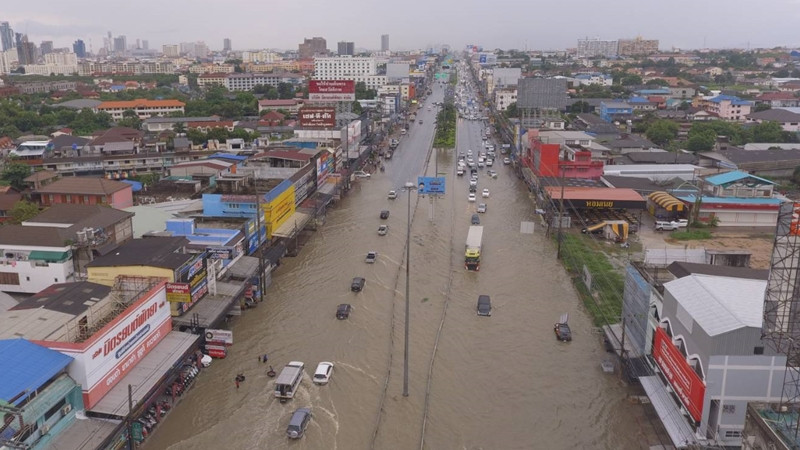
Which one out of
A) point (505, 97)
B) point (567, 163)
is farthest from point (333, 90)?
point (505, 97)

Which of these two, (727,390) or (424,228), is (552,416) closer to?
(727,390)

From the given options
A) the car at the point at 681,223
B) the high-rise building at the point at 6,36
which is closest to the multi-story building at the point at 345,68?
the car at the point at 681,223

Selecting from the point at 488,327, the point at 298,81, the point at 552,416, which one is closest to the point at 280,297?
the point at 488,327

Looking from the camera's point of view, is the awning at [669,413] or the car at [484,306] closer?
the awning at [669,413]

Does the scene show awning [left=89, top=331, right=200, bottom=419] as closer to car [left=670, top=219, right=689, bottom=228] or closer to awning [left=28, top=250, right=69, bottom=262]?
awning [left=28, top=250, right=69, bottom=262]

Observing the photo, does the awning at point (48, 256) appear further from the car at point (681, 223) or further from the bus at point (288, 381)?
the car at point (681, 223)

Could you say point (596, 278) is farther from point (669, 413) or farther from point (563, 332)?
point (669, 413)
